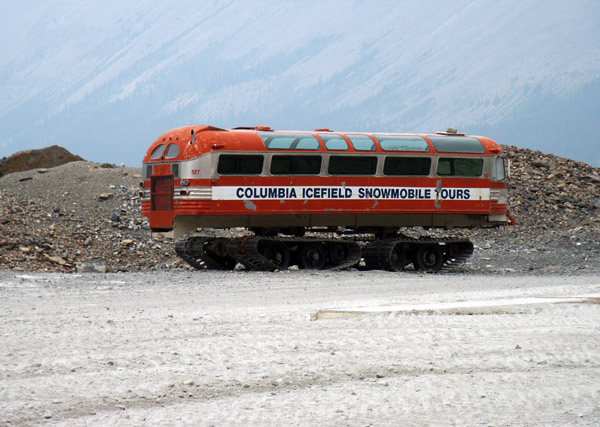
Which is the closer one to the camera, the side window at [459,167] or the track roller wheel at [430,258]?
the side window at [459,167]

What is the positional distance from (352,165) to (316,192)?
3.61ft

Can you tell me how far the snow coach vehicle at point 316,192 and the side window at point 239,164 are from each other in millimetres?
22

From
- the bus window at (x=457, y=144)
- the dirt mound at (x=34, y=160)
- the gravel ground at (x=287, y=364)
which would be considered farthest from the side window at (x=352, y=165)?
the dirt mound at (x=34, y=160)

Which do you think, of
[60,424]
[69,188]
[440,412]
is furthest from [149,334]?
[69,188]

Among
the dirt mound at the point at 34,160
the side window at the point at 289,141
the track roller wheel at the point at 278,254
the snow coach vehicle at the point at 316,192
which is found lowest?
the track roller wheel at the point at 278,254

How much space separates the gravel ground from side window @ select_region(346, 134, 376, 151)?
7933 mm

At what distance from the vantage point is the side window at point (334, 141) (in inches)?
760

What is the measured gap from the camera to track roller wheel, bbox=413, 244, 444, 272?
69.1ft

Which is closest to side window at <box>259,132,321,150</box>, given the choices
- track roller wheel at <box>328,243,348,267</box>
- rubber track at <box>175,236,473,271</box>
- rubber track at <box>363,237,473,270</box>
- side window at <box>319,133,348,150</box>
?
side window at <box>319,133,348,150</box>

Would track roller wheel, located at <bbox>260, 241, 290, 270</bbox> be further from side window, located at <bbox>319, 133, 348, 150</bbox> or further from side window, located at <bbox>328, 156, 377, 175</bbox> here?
side window, located at <bbox>319, 133, 348, 150</bbox>

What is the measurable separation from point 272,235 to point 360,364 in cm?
1270

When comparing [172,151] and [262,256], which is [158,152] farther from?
[262,256]

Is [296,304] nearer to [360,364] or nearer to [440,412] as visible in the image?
[360,364]

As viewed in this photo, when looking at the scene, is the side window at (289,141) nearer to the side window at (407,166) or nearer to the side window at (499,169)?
the side window at (407,166)
